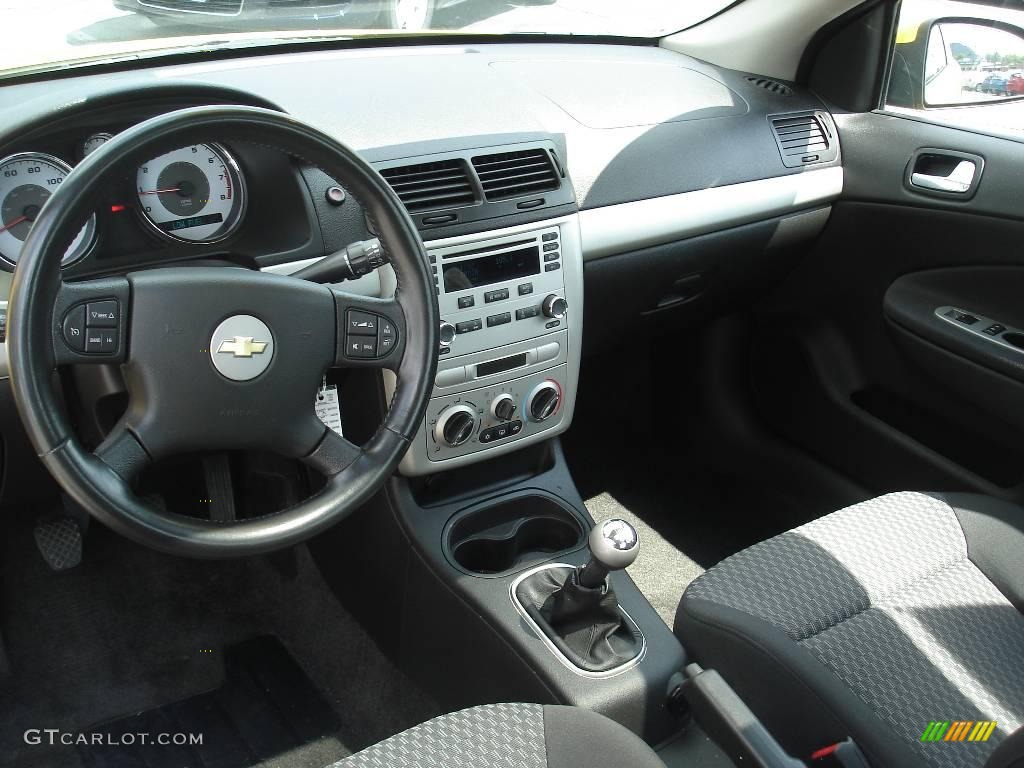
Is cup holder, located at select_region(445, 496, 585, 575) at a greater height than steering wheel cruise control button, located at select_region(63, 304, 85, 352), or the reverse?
steering wheel cruise control button, located at select_region(63, 304, 85, 352)

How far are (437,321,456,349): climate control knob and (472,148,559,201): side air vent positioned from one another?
22 centimetres

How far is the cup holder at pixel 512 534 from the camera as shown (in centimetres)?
174

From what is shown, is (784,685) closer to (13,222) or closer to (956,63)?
(13,222)

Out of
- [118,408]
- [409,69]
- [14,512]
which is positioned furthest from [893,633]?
[14,512]

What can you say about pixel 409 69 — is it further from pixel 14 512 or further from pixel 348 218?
pixel 14 512

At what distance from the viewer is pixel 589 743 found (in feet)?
A: 3.73

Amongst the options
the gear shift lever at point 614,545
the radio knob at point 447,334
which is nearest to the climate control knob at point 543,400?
the radio knob at point 447,334

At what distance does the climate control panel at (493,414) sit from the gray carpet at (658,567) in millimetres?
648

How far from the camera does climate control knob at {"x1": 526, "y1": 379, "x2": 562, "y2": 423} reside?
172 cm

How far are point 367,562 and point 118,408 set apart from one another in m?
0.71

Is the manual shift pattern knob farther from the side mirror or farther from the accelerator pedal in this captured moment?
the side mirror

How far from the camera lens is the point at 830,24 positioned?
2199mm

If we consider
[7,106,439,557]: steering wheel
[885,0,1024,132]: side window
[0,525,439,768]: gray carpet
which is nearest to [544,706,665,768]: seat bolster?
[7,106,439,557]: steering wheel

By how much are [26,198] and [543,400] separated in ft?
2.95
